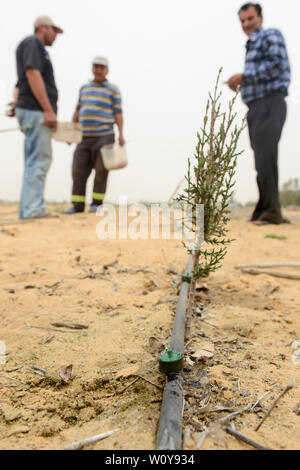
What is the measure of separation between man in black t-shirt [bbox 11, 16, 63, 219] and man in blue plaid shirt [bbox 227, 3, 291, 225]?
2.98 metres

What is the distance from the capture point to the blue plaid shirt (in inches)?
202

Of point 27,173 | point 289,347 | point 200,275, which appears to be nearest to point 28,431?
point 200,275

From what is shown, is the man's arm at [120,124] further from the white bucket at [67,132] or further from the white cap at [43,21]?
the white cap at [43,21]

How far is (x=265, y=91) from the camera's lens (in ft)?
17.6

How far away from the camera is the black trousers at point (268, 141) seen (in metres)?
5.40

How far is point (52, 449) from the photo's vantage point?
43.4 inches

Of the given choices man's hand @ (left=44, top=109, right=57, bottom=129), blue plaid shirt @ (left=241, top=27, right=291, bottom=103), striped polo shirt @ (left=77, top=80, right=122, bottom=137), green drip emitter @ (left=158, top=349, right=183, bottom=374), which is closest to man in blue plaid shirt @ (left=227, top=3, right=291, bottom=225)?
blue plaid shirt @ (left=241, top=27, right=291, bottom=103)

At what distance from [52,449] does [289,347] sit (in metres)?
1.34

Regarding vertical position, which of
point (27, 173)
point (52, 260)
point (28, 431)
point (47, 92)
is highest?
point (47, 92)

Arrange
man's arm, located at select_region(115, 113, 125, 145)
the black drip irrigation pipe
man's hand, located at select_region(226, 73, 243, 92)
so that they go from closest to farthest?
the black drip irrigation pipe → man's hand, located at select_region(226, 73, 243, 92) → man's arm, located at select_region(115, 113, 125, 145)

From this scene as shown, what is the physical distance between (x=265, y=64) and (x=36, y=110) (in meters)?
3.72

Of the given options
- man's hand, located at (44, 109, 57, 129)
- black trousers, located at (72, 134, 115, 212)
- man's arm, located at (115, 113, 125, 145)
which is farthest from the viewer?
man's arm, located at (115, 113, 125, 145)

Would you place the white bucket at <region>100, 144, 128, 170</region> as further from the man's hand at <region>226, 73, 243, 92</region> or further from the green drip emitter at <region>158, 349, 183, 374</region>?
the green drip emitter at <region>158, 349, 183, 374</region>
